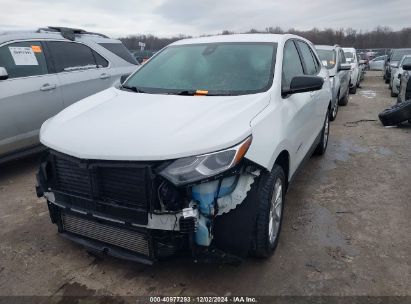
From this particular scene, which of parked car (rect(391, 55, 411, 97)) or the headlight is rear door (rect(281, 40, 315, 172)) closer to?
the headlight

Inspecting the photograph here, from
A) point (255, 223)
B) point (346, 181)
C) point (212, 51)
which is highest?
point (212, 51)

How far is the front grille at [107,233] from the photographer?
2.48 metres

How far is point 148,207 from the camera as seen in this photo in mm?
2367

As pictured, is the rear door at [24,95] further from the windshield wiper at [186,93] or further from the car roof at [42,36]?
the windshield wiper at [186,93]

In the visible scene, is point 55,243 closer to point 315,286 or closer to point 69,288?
point 69,288

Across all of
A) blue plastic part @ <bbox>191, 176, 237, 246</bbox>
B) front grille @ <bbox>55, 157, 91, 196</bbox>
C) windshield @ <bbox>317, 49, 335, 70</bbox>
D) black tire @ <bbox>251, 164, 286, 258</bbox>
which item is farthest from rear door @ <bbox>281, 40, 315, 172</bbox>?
windshield @ <bbox>317, 49, 335, 70</bbox>

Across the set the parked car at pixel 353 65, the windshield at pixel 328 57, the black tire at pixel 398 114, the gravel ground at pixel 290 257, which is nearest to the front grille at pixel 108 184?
the gravel ground at pixel 290 257

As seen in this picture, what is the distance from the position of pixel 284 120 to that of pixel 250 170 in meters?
0.78

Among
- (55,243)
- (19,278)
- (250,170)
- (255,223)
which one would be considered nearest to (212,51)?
(250,170)

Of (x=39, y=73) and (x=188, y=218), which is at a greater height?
(x=39, y=73)

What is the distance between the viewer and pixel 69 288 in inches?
107

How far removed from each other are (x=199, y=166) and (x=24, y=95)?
135 inches

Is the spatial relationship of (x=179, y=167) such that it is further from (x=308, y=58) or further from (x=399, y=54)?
(x=399, y=54)

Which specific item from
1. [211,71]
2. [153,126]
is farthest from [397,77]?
[153,126]
